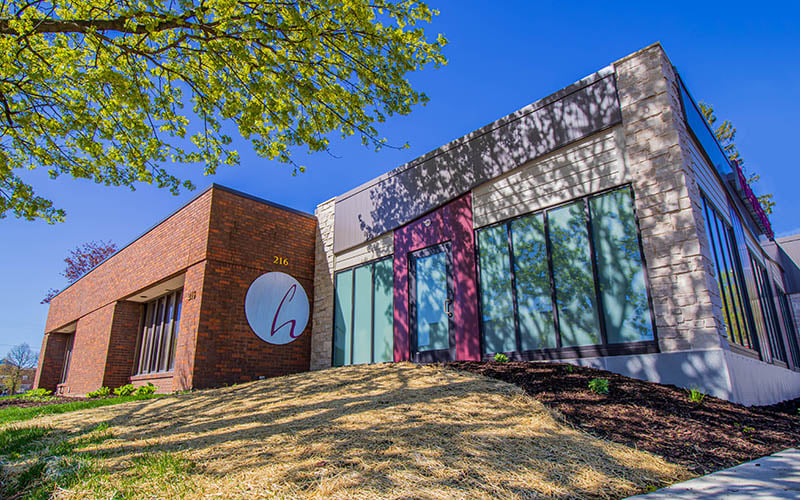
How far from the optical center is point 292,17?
6422 millimetres

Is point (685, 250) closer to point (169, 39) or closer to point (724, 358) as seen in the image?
point (724, 358)

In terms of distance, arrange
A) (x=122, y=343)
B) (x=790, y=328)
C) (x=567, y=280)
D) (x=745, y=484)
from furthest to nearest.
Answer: (x=122, y=343) → (x=790, y=328) → (x=567, y=280) → (x=745, y=484)

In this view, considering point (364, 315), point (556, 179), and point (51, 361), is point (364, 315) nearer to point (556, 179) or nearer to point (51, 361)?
point (556, 179)

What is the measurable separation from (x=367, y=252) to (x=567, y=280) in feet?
18.0

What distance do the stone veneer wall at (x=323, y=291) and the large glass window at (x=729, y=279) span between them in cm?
839

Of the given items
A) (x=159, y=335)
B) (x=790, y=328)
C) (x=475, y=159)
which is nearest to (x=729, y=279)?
(x=475, y=159)

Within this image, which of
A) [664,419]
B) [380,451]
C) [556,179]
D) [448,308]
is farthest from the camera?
[448,308]

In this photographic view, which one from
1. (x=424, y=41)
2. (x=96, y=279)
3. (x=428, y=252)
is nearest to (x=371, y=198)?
(x=428, y=252)

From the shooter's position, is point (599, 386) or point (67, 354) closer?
point (599, 386)

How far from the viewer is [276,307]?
11773 mm

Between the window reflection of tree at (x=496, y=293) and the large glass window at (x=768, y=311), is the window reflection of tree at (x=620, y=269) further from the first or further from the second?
the large glass window at (x=768, y=311)

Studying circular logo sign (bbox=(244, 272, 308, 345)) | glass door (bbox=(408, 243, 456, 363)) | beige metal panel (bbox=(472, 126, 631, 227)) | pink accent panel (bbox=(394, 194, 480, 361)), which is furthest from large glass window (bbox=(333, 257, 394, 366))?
beige metal panel (bbox=(472, 126, 631, 227))

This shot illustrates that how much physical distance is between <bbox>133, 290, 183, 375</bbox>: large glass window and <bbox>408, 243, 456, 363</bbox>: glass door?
20.7 ft

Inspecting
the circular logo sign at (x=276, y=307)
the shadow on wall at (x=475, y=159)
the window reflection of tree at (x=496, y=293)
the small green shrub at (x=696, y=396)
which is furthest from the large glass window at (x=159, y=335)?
the small green shrub at (x=696, y=396)
